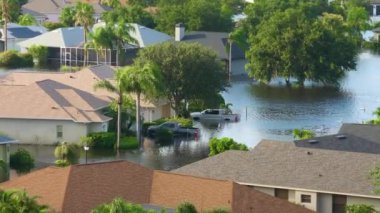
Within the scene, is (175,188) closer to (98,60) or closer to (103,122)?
(103,122)

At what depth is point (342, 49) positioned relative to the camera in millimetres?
84875

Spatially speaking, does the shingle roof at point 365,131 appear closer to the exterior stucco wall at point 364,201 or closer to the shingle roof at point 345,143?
the shingle roof at point 345,143

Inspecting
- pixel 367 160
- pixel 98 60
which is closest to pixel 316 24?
pixel 98 60

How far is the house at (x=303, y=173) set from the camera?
37344 mm

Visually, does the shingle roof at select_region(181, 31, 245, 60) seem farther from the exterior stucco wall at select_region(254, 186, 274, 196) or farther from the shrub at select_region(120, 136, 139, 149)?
the exterior stucco wall at select_region(254, 186, 274, 196)

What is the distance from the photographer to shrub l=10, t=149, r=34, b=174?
48922mm

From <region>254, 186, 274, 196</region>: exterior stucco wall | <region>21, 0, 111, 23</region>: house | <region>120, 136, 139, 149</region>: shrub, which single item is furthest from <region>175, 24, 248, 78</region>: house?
<region>254, 186, 274, 196</region>: exterior stucco wall

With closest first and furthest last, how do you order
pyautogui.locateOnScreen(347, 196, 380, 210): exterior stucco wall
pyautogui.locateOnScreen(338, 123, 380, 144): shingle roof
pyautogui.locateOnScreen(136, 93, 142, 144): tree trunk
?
pyautogui.locateOnScreen(347, 196, 380, 210): exterior stucco wall, pyautogui.locateOnScreen(338, 123, 380, 144): shingle roof, pyautogui.locateOnScreen(136, 93, 142, 144): tree trunk

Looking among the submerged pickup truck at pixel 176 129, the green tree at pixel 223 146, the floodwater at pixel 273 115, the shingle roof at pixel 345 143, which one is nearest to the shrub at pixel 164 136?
the floodwater at pixel 273 115

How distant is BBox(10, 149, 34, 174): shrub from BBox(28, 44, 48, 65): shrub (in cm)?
4828

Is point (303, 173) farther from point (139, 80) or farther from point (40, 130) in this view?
point (40, 130)

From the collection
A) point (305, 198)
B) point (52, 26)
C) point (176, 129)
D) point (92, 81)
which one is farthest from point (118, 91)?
point (52, 26)

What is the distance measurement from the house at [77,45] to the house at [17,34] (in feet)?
10.7

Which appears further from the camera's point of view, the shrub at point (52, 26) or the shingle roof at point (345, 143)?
the shrub at point (52, 26)
